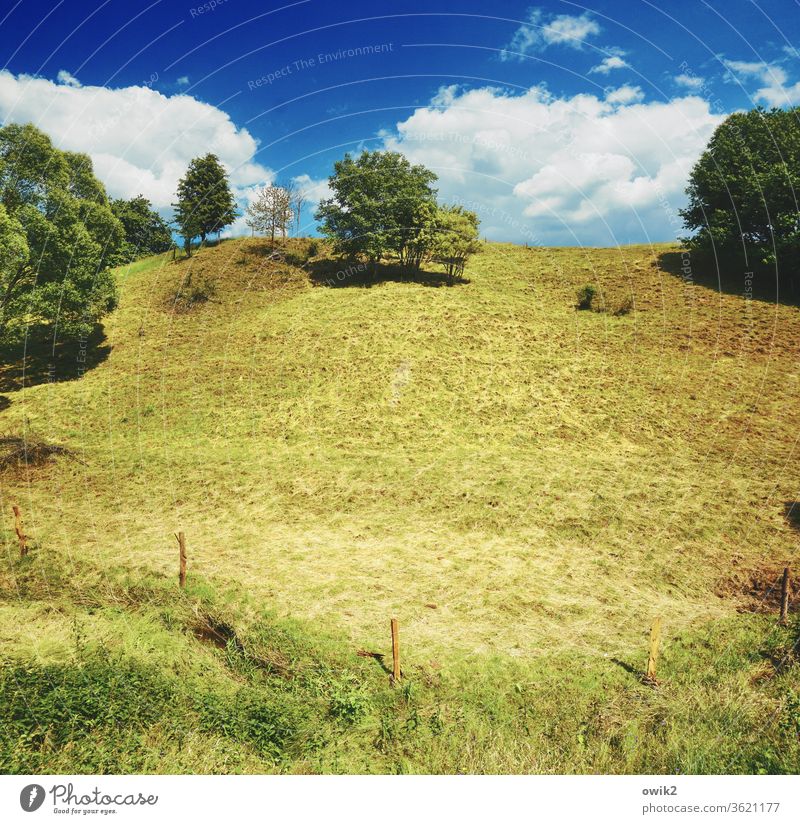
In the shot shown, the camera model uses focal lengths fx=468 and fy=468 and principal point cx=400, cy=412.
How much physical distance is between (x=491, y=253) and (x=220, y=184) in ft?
133

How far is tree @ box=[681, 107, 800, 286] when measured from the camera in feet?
138

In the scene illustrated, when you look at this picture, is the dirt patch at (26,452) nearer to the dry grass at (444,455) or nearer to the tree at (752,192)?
the dry grass at (444,455)

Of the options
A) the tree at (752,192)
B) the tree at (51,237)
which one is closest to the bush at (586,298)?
the tree at (752,192)

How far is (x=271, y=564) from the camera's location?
1900 cm

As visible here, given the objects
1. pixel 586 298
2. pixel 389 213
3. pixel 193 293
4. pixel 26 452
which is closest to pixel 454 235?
pixel 389 213

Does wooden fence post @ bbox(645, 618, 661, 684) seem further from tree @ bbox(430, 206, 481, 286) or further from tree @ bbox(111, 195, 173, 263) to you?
tree @ bbox(111, 195, 173, 263)

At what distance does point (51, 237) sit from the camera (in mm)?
32250

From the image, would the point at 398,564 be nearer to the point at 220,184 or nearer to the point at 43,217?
the point at 43,217

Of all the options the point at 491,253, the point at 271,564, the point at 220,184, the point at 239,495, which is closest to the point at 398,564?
the point at 271,564

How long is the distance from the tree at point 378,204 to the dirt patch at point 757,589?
43883 mm

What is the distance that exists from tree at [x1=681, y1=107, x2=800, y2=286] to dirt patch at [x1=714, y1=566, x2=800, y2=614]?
3499 cm

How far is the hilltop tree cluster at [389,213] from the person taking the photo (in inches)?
2076

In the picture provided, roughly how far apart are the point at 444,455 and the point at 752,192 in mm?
40512
